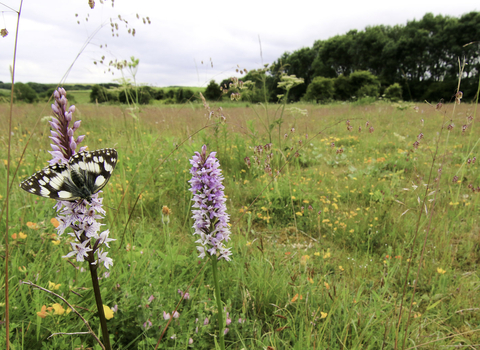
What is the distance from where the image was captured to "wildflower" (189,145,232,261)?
1174 millimetres

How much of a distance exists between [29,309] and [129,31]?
9.99ft

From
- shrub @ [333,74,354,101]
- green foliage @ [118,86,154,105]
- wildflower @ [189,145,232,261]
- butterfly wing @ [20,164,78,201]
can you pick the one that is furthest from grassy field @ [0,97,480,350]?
shrub @ [333,74,354,101]

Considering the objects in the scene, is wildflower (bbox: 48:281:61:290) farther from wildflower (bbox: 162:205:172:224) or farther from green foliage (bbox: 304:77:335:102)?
green foliage (bbox: 304:77:335:102)

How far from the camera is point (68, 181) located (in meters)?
0.95

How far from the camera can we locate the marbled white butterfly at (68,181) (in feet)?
3.10

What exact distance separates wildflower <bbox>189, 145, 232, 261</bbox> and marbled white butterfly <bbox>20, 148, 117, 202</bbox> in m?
0.39

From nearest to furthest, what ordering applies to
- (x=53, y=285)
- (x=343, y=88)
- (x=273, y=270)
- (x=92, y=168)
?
(x=92, y=168) < (x=53, y=285) < (x=273, y=270) < (x=343, y=88)

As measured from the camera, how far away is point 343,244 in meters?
2.97

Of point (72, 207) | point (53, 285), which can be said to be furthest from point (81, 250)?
point (53, 285)

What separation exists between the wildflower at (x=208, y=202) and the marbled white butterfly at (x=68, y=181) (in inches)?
15.3

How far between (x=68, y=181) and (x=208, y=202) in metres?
0.55

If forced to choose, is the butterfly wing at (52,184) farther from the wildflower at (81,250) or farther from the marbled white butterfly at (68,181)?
the wildflower at (81,250)

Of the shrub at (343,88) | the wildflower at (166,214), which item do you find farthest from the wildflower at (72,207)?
the shrub at (343,88)

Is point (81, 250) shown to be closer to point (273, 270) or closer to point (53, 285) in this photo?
point (53, 285)
